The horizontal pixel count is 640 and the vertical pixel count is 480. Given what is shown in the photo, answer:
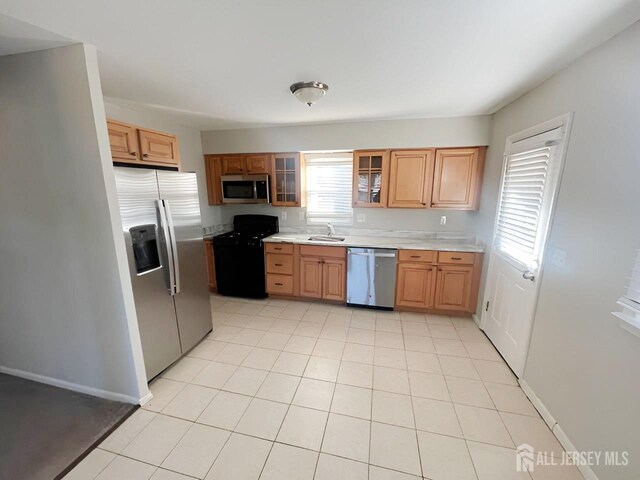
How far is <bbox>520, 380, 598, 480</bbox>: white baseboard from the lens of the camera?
143 cm

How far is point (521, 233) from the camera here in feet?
7.27

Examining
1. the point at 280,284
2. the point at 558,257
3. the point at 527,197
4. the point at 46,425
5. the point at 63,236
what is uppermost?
the point at 527,197

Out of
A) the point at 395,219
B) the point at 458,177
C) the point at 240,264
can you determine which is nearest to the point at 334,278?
the point at 395,219

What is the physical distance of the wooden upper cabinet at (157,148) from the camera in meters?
2.07

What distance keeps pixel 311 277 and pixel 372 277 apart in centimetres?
83

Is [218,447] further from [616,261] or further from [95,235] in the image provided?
[616,261]

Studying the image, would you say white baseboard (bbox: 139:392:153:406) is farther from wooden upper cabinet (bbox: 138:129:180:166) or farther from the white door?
the white door

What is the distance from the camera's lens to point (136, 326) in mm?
1871

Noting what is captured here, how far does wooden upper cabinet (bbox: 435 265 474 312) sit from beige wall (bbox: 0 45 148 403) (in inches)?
123

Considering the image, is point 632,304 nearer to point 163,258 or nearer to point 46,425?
point 163,258

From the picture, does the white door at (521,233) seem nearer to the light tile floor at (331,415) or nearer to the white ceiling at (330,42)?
the light tile floor at (331,415)

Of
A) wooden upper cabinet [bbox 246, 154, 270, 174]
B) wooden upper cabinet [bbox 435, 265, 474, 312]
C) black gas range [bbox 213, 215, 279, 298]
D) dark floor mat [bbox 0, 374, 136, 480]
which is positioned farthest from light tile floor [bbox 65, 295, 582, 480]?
wooden upper cabinet [bbox 246, 154, 270, 174]

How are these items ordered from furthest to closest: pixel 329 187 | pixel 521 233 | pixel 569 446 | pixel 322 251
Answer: pixel 329 187 < pixel 322 251 < pixel 521 233 < pixel 569 446

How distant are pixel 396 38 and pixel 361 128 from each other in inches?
78.5
